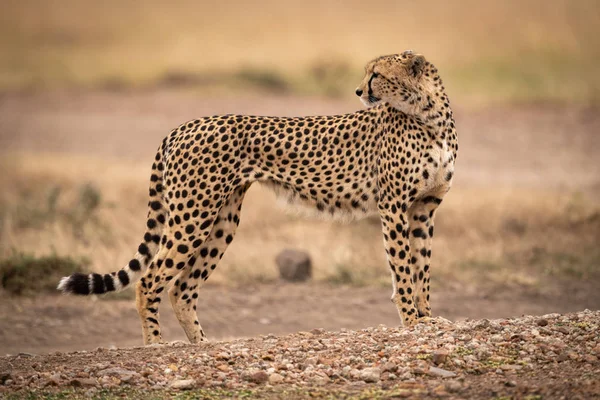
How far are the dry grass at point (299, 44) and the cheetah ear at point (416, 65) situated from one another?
1158 centimetres

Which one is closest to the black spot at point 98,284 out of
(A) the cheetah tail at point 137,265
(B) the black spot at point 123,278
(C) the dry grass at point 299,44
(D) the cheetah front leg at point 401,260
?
(A) the cheetah tail at point 137,265

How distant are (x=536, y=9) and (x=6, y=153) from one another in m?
12.2

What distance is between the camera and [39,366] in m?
5.55

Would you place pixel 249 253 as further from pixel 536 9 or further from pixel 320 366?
pixel 536 9

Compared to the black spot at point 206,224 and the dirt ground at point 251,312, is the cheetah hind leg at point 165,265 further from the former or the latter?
the dirt ground at point 251,312

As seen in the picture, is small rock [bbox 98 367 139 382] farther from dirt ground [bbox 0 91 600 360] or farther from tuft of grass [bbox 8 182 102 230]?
tuft of grass [bbox 8 182 102 230]

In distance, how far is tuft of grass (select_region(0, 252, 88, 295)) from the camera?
847 cm

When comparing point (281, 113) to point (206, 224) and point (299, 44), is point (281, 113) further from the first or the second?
point (206, 224)

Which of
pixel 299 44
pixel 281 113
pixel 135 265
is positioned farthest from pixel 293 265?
pixel 299 44

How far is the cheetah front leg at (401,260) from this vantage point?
6.14 metres

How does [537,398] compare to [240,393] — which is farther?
[240,393]

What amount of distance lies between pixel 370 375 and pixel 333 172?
167 centimetres

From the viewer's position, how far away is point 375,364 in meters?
5.13

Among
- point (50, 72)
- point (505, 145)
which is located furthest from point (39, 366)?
point (50, 72)
